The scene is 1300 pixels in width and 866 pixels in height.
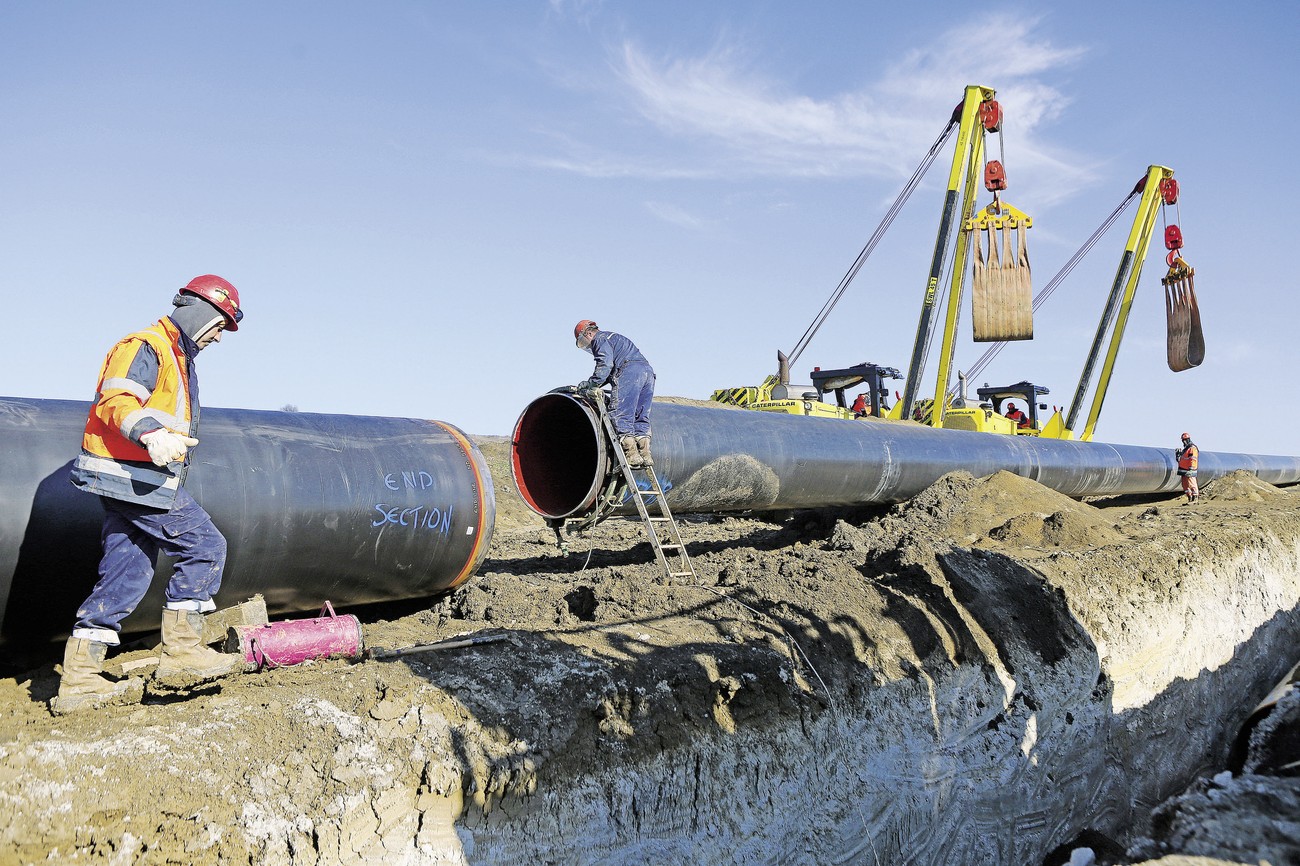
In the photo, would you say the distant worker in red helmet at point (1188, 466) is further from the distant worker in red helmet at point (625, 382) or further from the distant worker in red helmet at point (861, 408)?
the distant worker in red helmet at point (625, 382)

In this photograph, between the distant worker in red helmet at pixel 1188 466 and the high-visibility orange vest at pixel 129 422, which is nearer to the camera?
the high-visibility orange vest at pixel 129 422

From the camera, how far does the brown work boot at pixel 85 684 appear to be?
10.5ft

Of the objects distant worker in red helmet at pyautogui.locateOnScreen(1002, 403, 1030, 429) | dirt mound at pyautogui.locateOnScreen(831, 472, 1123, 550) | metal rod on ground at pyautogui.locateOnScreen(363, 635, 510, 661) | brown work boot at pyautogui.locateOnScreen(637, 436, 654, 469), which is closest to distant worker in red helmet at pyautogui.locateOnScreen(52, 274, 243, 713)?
metal rod on ground at pyautogui.locateOnScreen(363, 635, 510, 661)

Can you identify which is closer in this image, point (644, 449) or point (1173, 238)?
point (644, 449)

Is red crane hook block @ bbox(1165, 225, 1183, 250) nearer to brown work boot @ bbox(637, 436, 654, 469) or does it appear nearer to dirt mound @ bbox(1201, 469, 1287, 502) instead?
dirt mound @ bbox(1201, 469, 1287, 502)

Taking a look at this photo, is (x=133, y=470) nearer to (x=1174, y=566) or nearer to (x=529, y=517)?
(x=1174, y=566)

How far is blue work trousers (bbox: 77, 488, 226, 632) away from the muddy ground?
36cm

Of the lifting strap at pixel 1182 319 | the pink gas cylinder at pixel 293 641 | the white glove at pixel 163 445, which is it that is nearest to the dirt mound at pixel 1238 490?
the lifting strap at pixel 1182 319

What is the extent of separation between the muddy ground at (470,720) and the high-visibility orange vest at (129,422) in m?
0.78

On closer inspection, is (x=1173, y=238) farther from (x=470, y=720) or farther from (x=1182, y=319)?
(x=470, y=720)

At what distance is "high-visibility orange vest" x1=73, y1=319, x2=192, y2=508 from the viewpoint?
3211mm

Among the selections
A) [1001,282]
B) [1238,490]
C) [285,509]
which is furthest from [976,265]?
[285,509]

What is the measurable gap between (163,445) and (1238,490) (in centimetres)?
1594

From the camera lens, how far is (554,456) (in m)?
7.31
